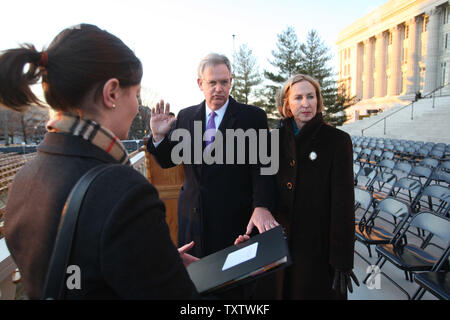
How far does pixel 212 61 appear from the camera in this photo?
90.1 inches

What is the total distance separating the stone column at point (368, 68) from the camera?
1768 inches

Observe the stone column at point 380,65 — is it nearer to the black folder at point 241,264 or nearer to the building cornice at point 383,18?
the building cornice at point 383,18

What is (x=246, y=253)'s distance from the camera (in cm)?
112

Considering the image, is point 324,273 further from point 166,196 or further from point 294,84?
point 166,196

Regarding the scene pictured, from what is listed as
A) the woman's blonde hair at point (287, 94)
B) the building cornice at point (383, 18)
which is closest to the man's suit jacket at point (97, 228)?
the woman's blonde hair at point (287, 94)

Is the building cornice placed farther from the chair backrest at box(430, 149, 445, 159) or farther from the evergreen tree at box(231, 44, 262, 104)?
the chair backrest at box(430, 149, 445, 159)

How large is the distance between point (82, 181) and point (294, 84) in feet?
6.47

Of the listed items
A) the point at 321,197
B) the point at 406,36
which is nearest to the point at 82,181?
the point at 321,197

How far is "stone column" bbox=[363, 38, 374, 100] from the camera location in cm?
4491

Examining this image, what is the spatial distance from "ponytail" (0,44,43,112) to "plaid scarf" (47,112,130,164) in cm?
11

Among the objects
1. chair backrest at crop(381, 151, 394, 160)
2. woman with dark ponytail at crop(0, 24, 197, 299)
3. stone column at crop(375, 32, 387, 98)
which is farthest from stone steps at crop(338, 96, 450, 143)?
woman with dark ponytail at crop(0, 24, 197, 299)

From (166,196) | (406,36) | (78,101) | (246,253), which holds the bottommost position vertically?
(166,196)

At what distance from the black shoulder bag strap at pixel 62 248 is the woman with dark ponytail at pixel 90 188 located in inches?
0.6

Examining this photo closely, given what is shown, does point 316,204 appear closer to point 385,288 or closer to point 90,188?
point 90,188
